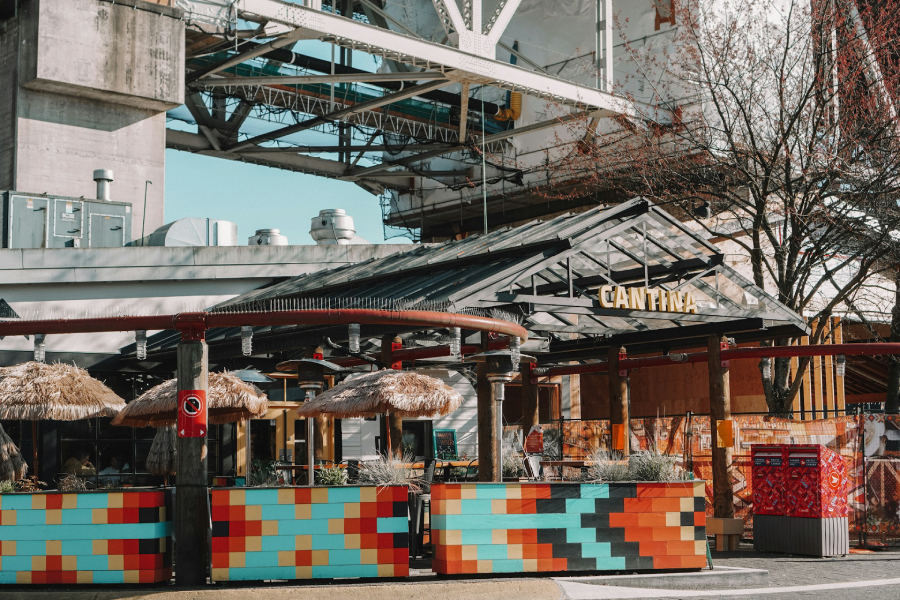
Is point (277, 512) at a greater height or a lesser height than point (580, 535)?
greater

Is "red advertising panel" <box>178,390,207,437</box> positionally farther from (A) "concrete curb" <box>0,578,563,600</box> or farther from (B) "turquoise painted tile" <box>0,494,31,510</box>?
(B) "turquoise painted tile" <box>0,494,31,510</box>

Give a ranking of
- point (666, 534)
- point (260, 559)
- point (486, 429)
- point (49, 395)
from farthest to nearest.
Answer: point (49, 395) → point (486, 429) → point (666, 534) → point (260, 559)

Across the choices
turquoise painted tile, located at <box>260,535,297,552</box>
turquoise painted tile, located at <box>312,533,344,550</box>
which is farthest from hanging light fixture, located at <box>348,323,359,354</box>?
turquoise painted tile, located at <box>260,535,297,552</box>

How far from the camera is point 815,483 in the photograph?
44.6 feet

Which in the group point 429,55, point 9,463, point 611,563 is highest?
point 429,55

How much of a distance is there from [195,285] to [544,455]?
8875 mm

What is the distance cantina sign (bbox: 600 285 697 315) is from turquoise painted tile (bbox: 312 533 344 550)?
6180 millimetres

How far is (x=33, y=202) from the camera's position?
25562mm

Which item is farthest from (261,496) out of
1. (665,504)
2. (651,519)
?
(665,504)

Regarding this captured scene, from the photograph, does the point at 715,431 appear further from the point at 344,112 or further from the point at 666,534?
the point at 344,112

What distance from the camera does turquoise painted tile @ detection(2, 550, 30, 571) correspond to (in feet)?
34.0

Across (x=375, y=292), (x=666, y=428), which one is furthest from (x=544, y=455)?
(x=375, y=292)

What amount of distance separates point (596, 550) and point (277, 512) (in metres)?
3.44

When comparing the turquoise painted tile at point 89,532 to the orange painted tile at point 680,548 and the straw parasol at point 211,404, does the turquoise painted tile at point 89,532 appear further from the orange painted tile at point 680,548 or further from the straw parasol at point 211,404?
the orange painted tile at point 680,548
